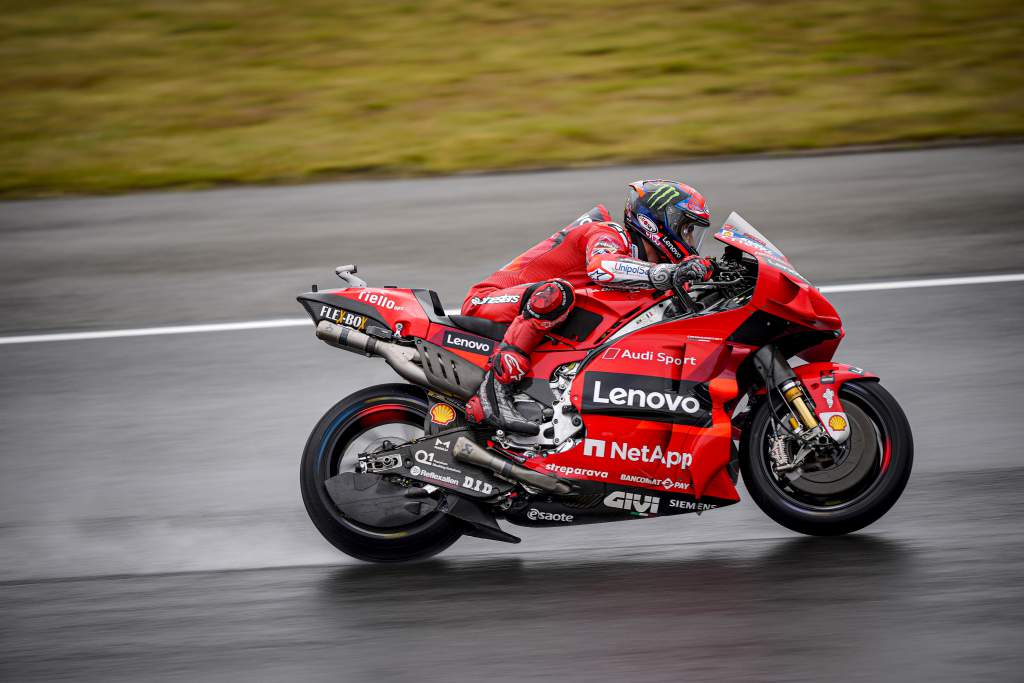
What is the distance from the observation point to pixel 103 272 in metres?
9.90

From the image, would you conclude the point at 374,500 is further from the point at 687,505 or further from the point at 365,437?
the point at 687,505

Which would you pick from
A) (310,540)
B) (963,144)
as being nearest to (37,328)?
(310,540)

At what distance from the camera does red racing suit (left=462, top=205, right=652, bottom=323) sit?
5094 millimetres

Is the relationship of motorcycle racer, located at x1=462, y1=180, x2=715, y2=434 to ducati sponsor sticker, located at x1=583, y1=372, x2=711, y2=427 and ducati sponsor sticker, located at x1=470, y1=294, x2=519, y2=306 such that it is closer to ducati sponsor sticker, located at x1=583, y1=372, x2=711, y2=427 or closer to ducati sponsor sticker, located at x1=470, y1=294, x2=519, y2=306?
ducati sponsor sticker, located at x1=470, y1=294, x2=519, y2=306

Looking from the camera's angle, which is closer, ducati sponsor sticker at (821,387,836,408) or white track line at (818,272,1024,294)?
ducati sponsor sticker at (821,387,836,408)

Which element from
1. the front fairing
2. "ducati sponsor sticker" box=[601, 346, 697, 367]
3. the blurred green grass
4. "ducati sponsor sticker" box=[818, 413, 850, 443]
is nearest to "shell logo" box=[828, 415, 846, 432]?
"ducati sponsor sticker" box=[818, 413, 850, 443]

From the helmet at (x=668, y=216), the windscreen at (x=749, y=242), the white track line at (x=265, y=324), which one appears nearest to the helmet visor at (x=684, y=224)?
the helmet at (x=668, y=216)

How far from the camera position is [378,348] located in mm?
5410

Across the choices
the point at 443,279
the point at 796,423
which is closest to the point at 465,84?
the point at 443,279

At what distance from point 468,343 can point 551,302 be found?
514 millimetres

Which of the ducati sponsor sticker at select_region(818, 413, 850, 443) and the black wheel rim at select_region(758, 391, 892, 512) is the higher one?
the ducati sponsor sticker at select_region(818, 413, 850, 443)

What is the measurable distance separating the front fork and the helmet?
59 centimetres

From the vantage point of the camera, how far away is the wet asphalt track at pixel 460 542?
15.2 ft

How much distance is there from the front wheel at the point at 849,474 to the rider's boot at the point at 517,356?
99cm
